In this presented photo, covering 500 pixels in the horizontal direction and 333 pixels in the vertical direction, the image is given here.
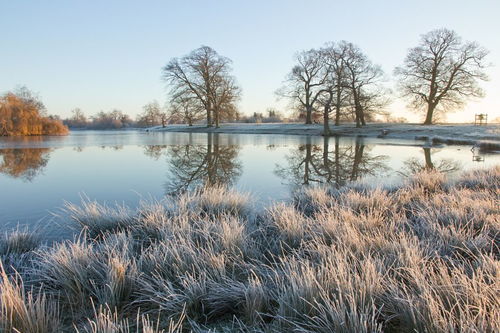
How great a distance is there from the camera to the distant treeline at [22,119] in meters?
34.1

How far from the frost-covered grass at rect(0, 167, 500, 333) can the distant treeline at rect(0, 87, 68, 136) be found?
1556 inches

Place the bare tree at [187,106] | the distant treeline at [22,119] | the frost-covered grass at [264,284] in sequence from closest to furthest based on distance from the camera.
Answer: the frost-covered grass at [264,284]
the distant treeline at [22,119]
the bare tree at [187,106]

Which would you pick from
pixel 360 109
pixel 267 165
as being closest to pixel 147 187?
pixel 267 165

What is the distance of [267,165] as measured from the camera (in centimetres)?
1168

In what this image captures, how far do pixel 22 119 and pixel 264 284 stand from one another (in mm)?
42344

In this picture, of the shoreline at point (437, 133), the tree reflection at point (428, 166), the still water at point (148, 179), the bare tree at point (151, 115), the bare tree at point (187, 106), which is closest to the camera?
the still water at point (148, 179)

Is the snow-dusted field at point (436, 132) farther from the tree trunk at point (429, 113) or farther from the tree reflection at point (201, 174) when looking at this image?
the tree reflection at point (201, 174)

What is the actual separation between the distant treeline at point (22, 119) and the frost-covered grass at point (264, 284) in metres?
39.5

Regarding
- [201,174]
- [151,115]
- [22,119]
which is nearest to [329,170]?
[201,174]

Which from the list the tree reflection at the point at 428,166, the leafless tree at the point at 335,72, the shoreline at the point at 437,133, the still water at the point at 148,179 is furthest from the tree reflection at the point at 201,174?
the leafless tree at the point at 335,72

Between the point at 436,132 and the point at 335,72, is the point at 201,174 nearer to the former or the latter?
the point at 436,132

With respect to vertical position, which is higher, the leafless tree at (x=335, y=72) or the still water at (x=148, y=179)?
the leafless tree at (x=335, y=72)

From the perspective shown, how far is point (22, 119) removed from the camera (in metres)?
34.8

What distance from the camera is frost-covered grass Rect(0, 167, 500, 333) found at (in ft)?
6.48
